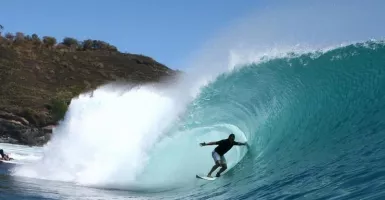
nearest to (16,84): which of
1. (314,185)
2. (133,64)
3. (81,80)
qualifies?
(81,80)

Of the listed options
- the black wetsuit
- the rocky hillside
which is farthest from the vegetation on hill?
the black wetsuit

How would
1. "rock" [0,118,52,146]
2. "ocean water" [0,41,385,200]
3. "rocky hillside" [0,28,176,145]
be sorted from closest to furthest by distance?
1. "ocean water" [0,41,385,200]
2. "rock" [0,118,52,146]
3. "rocky hillside" [0,28,176,145]

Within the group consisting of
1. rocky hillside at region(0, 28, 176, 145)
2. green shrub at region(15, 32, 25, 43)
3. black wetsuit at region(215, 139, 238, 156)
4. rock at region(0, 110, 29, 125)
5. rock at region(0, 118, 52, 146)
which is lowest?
black wetsuit at region(215, 139, 238, 156)

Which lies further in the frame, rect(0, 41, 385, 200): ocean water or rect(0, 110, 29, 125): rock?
rect(0, 110, 29, 125): rock

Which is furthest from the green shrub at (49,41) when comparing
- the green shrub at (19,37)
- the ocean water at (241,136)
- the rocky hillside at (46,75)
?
the ocean water at (241,136)

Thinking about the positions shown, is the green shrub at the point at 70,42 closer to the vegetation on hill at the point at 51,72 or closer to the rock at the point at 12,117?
the vegetation on hill at the point at 51,72

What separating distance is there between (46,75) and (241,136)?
200ft

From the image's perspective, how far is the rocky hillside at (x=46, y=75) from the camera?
53.8m

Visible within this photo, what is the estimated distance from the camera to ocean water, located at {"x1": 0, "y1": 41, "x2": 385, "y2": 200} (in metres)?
9.94

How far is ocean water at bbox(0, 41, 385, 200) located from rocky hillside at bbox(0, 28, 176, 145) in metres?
33.3

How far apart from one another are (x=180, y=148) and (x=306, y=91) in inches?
205

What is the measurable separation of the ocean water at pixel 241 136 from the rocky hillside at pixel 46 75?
33.3 m

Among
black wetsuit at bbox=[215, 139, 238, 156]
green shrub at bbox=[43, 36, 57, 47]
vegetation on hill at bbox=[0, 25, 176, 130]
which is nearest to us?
black wetsuit at bbox=[215, 139, 238, 156]

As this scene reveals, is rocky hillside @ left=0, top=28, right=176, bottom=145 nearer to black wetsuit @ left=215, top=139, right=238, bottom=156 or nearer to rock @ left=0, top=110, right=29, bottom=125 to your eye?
rock @ left=0, top=110, right=29, bottom=125
